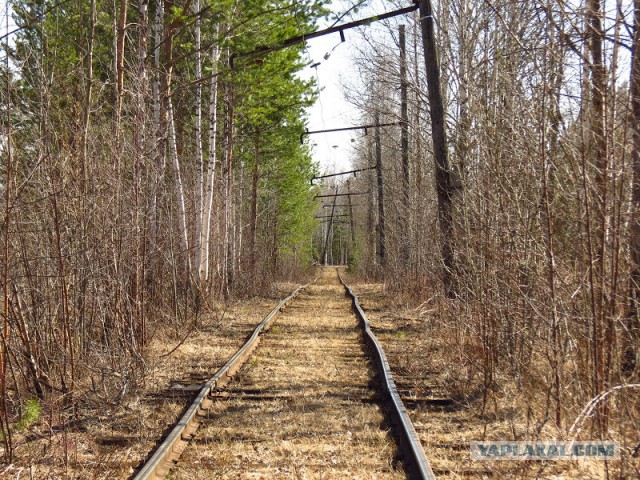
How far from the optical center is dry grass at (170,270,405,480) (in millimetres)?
4375

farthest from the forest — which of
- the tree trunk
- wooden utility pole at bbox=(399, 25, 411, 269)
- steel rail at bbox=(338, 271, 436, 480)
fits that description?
wooden utility pole at bbox=(399, 25, 411, 269)

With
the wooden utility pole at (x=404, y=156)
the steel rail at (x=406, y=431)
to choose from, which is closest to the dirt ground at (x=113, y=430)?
the steel rail at (x=406, y=431)

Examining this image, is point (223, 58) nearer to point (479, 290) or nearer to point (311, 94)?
point (311, 94)

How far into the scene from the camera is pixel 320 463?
447 centimetres

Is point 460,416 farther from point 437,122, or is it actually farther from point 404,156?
point 404,156

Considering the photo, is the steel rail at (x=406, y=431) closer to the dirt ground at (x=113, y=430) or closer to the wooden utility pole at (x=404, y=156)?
the dirt ground at (x=113, y=430)

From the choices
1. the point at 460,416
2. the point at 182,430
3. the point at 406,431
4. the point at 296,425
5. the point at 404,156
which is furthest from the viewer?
the point at 404,156

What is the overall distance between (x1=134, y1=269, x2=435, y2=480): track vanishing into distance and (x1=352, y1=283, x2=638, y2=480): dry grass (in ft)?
0.79

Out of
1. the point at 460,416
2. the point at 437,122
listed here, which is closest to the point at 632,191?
the point at 460,416

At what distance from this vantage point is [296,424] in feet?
17.8

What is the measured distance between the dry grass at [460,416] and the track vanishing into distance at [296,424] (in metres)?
0.24

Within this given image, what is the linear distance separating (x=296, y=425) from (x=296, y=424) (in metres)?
0.03

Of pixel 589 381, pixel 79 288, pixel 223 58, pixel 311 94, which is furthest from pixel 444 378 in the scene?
pixel 311 94

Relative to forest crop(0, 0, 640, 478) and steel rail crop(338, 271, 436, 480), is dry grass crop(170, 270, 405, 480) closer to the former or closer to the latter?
steel rail crop(338, 271, 436, 480)
